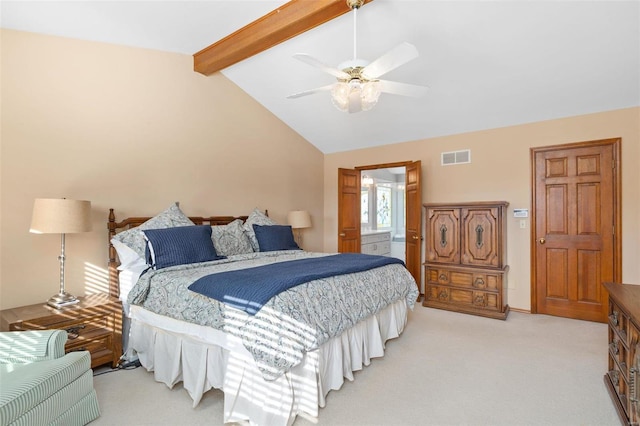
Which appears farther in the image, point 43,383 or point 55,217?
Result: point 55,217

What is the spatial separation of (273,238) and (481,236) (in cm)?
263

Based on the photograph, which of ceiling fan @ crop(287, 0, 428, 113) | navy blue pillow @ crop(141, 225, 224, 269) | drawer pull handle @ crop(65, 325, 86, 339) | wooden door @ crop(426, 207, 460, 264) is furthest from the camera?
wooden door @ crop(426, 207, 460, 264)

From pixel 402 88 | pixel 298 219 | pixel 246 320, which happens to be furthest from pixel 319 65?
pixel 298 219

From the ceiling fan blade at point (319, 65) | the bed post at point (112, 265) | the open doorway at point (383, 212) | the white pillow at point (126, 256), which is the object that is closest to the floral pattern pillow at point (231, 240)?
the white pillow at point (126, 256)

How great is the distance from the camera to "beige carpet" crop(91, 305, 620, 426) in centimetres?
213

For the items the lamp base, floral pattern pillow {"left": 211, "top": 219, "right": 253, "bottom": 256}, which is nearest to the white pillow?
the lamp base

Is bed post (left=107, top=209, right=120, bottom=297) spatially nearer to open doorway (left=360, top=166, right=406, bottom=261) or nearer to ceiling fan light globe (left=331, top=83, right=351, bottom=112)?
ceiling fan light globe (left=331, top=83, right=351, bottom=112)

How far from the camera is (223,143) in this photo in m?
4.54

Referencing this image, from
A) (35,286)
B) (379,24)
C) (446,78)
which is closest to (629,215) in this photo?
(446,78)

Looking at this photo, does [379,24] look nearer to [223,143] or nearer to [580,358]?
[223,143]

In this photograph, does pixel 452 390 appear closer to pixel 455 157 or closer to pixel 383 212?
pixel 455 157

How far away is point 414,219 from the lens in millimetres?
5043

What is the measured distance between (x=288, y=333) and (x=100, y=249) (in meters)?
2.45

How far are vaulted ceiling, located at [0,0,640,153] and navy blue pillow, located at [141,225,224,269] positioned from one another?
1.99 m
